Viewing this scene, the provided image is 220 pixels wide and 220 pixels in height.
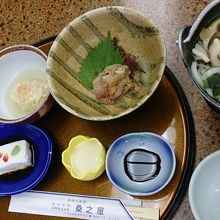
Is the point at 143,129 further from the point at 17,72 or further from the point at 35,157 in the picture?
the point at 17,72

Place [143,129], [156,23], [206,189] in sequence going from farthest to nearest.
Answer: [156,23], [143,129], [206,189]

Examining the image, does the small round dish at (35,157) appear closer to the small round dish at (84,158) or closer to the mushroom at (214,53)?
the small round dish at (84,158)

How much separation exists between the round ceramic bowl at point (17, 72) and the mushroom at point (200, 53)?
48 centimetres

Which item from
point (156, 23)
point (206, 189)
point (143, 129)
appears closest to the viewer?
point (206, 189)

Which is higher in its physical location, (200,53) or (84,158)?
(200,53)

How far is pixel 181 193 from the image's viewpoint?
1.27 meters

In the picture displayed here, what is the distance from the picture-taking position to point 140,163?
1324mm

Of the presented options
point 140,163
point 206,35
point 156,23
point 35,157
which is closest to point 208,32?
point 206,35

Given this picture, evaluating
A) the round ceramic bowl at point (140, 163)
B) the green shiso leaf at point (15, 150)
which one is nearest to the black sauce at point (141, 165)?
the round ceramic bowl at point (140, 163)

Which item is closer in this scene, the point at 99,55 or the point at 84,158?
the point at 84,158

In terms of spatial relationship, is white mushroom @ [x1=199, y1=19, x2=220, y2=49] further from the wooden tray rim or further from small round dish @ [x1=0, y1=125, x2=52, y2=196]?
small round dish @ [x1=0, y1=125, x2=52, y2=196]

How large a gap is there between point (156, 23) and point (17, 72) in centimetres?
52

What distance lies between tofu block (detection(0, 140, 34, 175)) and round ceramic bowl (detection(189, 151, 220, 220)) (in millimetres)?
514

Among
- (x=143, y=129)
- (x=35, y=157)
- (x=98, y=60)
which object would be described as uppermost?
(x=98, y=60)
